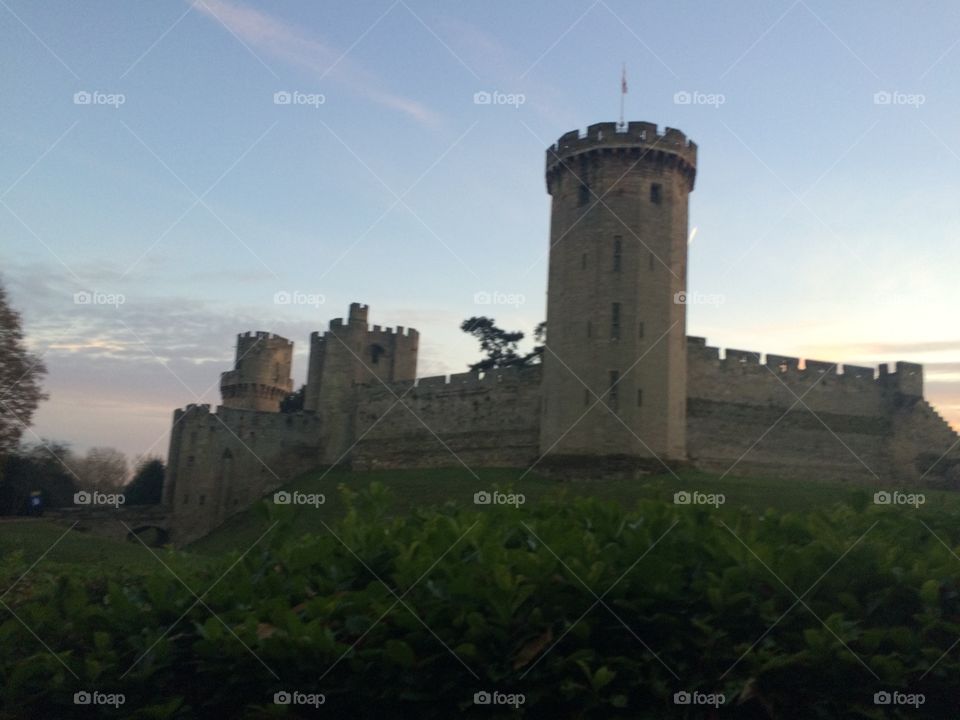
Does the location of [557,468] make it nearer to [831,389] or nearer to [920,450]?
[831,389]

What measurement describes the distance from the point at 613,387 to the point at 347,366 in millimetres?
20757

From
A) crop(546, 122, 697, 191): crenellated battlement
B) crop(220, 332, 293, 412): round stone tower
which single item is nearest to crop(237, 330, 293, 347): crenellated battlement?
crop(220, 332, 293, 412): round stone tower

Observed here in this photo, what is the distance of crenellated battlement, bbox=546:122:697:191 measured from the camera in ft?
115

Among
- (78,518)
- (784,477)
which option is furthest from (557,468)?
(78,518)

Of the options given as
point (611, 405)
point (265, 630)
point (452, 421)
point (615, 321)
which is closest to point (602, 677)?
point (265, 630)

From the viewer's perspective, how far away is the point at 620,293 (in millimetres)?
35281

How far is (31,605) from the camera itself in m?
5.07

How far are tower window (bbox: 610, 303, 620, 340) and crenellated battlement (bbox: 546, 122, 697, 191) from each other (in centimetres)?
564

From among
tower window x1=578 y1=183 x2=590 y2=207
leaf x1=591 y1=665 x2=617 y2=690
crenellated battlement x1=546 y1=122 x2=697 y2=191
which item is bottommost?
leaf x1=591 y1=665 x2=617 y2=690

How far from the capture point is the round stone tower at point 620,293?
3491cm

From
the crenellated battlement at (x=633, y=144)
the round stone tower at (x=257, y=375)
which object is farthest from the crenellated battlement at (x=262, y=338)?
the crenellated battlement at (x=633, y=144)

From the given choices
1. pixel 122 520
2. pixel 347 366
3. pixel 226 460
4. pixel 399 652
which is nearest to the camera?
pixel 399 652

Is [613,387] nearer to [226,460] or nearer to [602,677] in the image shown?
[226,460]

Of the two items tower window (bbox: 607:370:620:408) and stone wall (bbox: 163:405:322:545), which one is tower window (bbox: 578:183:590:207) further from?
stone wall (bbox: 163:405:322:545)
